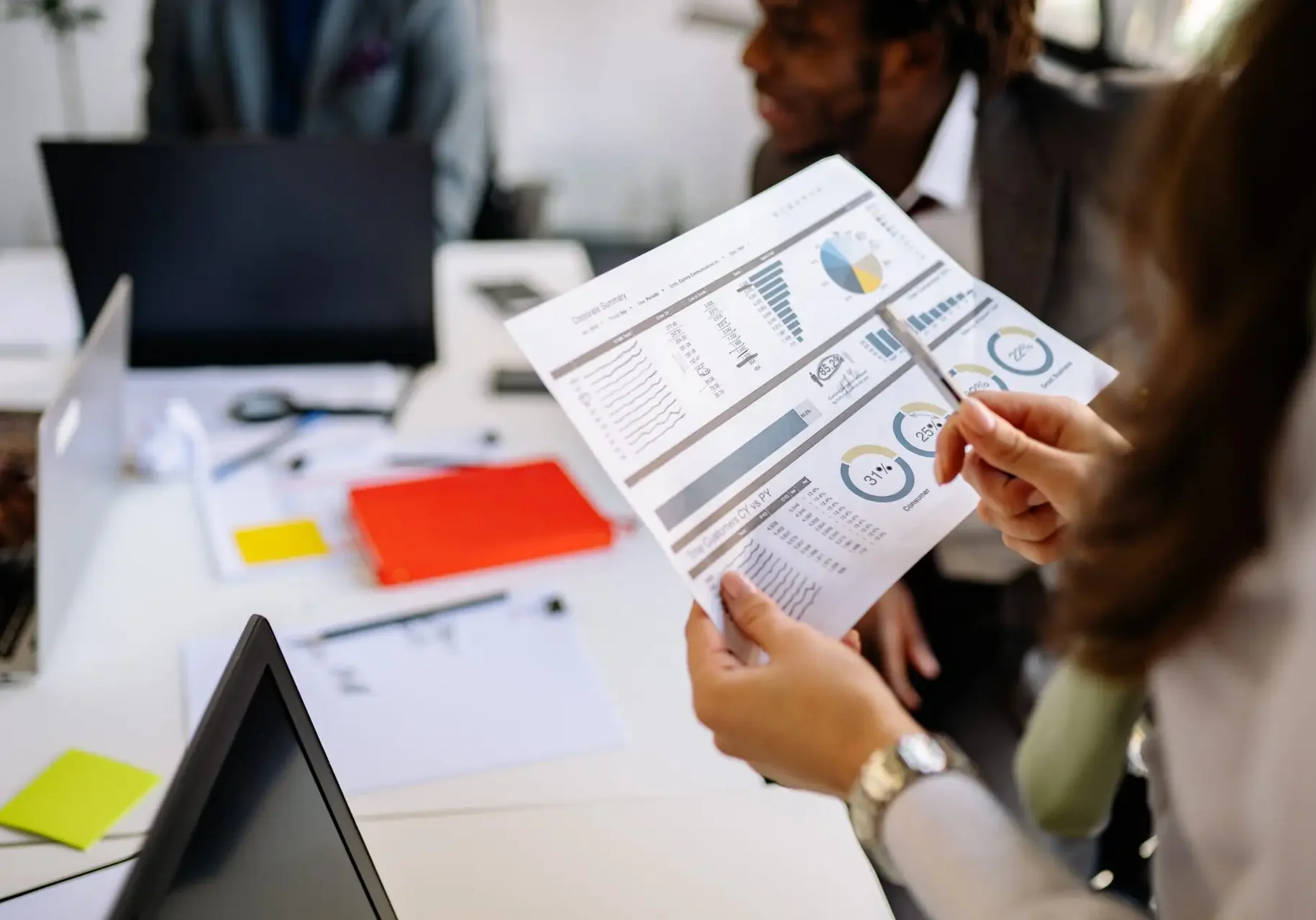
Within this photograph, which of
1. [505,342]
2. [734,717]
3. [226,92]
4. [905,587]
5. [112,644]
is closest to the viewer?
[734,717]

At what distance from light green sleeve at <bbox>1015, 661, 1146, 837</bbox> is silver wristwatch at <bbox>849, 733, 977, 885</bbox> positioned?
0.84 feet

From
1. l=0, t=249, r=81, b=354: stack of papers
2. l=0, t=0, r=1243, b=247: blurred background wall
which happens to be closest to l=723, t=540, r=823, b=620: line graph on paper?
l=0, t=249, r=81, b=354: stack of papers

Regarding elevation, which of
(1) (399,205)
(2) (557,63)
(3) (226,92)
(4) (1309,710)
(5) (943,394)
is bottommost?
(2) (557,63)

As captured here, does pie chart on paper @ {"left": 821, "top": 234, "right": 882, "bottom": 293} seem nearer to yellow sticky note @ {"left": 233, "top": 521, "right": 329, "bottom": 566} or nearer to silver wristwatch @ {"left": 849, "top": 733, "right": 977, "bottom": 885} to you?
silver wristwatch @ {"left": 849, "top": 733, "right": 977, "bottom": 885}

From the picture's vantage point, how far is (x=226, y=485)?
4.26 ft

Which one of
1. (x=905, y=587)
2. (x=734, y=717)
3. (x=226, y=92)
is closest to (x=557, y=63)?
(x=226, y=92)

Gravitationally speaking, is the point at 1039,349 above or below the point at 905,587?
above

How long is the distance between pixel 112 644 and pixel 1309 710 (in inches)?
39.3

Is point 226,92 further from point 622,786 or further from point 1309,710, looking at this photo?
point 1309,710

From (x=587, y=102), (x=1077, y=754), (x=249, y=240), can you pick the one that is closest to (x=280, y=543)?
(x=249, y=240)

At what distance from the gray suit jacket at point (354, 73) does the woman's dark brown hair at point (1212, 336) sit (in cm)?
201

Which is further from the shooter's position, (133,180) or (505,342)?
(505,342)

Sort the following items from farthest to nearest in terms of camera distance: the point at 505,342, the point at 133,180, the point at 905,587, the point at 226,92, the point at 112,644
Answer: the point at 226,92 → the point at 505,342 → the point at 905,587 → the point at 133,180 → the point at 112,644

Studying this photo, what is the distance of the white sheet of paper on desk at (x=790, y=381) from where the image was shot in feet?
2.31
